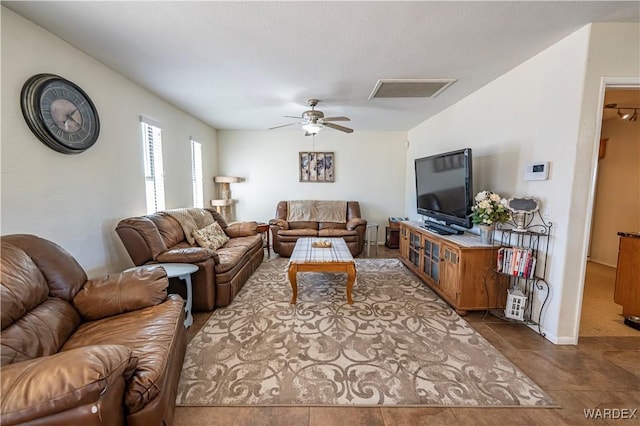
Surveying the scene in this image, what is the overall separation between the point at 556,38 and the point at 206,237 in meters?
4.24

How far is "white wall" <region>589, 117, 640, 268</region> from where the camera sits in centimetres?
406

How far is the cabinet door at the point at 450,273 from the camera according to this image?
2718 millimetres

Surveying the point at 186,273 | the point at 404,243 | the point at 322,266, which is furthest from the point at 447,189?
the point at 186,273

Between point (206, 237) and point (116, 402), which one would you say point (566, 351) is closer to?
point (116, 402)

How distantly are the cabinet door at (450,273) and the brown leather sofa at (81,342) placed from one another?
2.57 m

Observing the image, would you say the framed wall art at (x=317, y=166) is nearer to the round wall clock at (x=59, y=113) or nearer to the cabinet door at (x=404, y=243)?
the cabinet door at (x=404, y=243)

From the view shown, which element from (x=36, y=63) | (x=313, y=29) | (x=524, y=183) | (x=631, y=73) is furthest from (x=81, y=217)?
(x=631, y=73)

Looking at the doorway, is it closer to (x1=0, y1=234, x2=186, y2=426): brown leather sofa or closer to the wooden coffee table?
the wooden coffee table

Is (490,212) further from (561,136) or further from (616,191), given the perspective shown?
(616,191)

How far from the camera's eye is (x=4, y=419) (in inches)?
34.6

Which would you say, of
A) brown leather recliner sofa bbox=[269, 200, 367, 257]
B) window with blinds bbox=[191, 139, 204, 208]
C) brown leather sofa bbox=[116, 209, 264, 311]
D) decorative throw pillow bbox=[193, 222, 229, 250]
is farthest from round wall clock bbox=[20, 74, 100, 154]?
brown leather recliner sofa bbox=[269, 200, 367, 257]

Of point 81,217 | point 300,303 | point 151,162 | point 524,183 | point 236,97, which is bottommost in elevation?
point 300,303

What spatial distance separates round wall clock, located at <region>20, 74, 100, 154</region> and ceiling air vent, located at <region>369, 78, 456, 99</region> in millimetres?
2930

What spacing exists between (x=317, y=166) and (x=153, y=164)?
3.17 metres
